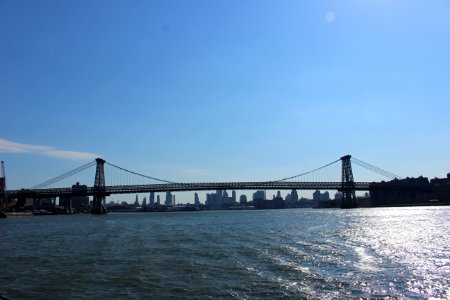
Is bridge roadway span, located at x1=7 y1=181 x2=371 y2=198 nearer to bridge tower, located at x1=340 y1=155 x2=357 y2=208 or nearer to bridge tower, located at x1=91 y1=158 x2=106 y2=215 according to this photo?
bridge tower, located at x1=91 y1=158 x2=106 y2=215

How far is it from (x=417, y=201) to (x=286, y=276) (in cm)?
15346

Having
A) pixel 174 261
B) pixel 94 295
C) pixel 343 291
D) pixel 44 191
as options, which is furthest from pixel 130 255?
pixel 44 191

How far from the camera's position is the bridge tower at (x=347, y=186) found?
140 m

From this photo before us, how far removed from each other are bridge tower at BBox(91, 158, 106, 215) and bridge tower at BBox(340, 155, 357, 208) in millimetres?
75530

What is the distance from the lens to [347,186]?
140750mm

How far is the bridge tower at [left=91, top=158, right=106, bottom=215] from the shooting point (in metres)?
121

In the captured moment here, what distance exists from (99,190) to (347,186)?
258 ft

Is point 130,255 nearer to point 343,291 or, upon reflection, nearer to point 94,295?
point 94,295

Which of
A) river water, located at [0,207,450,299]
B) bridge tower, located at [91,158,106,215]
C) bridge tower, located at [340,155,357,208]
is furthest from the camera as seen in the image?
bridge tower, located at [340,155,357,208]

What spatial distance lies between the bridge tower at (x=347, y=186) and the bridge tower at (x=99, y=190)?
75.5m

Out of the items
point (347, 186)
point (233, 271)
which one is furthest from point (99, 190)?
point (233, 271)

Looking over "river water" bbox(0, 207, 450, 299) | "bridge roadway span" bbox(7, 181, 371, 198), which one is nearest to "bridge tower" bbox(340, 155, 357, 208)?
"bridge roadway span" bbox(7, 181, 371, 198)

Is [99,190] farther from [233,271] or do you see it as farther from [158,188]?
[233,271]

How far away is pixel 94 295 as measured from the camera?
1445cm
